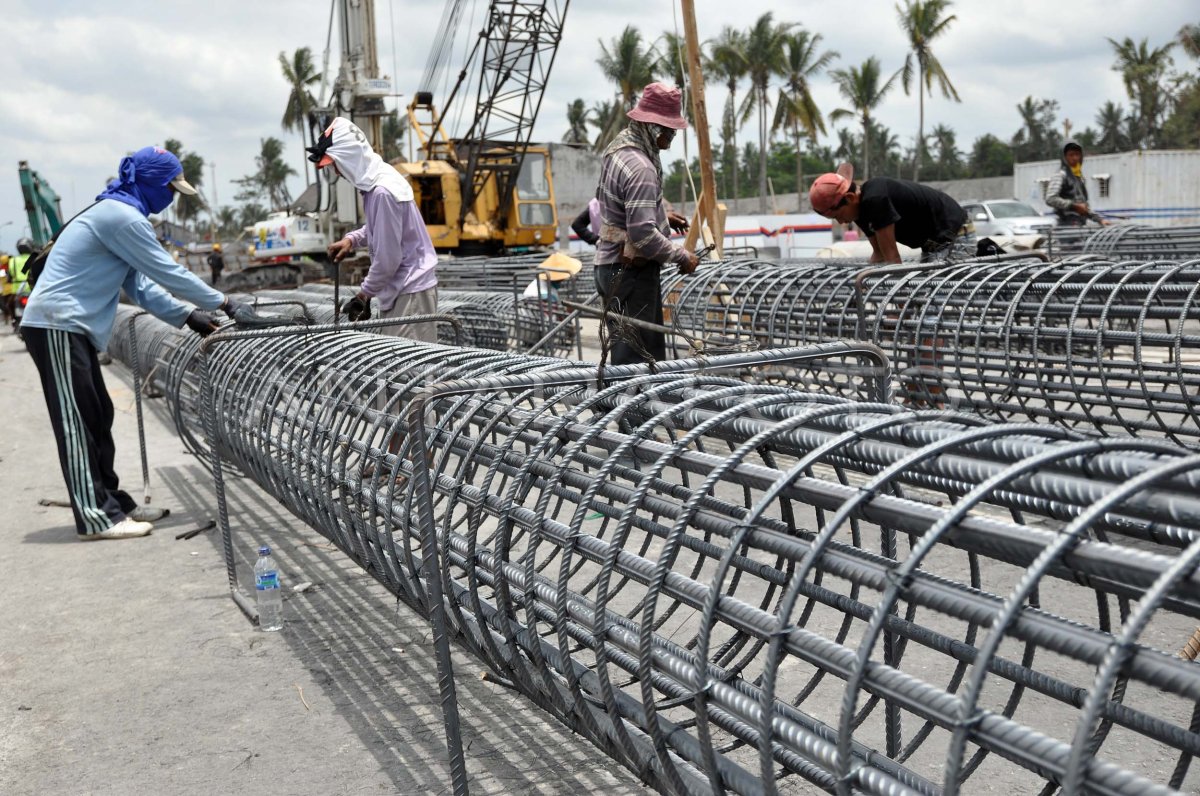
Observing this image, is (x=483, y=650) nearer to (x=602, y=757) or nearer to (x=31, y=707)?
(x=602, y=757)

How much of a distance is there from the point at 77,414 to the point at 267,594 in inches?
85.3

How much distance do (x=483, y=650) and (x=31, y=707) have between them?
2.01 metres

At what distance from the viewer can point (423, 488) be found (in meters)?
2.62

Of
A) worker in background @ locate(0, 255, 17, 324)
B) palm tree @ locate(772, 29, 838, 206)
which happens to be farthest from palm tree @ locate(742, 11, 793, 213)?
worker in background @ locate(0, 255, 17, 324)

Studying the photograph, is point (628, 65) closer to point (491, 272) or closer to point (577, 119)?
point (577, 119)

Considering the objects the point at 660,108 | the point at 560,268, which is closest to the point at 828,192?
the point at 660,108

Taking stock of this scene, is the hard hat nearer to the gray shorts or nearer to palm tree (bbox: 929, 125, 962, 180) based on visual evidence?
the gray shorts

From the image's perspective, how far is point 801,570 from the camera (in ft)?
5.27

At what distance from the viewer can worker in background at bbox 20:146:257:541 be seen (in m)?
5.88

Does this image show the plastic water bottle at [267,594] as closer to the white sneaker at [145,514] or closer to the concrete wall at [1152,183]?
the white sneaker at [145,514]

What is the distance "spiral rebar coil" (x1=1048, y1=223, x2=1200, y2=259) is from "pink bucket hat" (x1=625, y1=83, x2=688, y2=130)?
5.67 m

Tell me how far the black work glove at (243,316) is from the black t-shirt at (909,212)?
3577 mm

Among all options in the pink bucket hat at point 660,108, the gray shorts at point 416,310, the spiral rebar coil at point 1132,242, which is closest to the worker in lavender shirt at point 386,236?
the gray shorts at point 416,310

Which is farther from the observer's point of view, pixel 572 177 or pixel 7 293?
pixel 572 177
